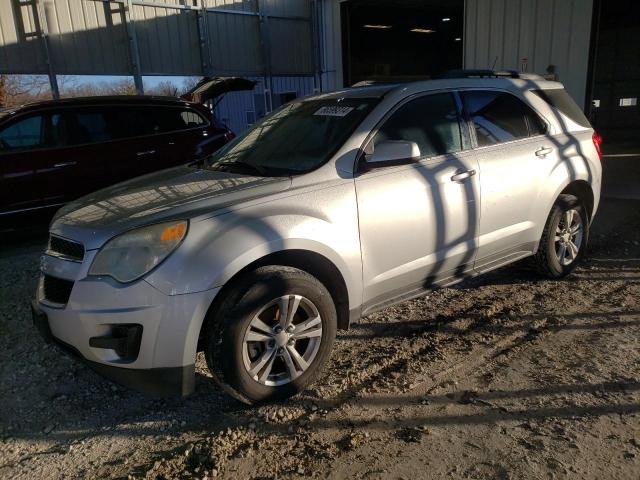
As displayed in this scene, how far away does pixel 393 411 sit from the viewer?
9.45 feet

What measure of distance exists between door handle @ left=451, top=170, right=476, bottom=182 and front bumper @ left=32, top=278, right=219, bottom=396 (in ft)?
6.35

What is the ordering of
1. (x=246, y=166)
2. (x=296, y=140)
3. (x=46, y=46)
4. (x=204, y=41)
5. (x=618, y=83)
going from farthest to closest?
(x=618, y=83) → (x=204, y=41) → (x=46, y=46) → (x=296, y=140) → (x=246, y=166)

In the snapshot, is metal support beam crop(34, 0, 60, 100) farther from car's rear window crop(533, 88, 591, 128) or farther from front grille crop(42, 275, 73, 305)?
car's rear window crop(533, 88, 591, 128)

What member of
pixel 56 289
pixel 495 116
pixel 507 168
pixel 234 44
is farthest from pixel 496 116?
pixel 234 44

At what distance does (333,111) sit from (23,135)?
4.58 meters

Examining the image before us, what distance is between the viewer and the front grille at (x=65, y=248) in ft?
9.08

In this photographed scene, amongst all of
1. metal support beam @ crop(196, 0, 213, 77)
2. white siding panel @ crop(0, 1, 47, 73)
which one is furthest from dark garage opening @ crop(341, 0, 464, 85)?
white siding panel @ crop(0, 1, 47, 73)

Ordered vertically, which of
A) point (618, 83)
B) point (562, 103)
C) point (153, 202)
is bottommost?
point (618, 83)

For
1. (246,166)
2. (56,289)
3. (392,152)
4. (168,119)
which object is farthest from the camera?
(168,119)

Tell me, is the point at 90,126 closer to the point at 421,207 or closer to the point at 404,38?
the point at 421,207

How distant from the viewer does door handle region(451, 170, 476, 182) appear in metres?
3.67

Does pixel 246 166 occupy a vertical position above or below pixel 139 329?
above

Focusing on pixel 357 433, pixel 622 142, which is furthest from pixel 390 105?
pixel 622 142

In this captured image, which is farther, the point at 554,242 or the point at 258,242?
the point at 554,242
